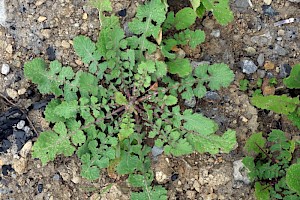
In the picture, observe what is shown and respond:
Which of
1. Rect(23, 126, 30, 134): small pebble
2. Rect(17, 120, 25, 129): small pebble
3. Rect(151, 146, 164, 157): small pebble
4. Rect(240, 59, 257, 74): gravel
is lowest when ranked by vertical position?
Rect(151, 146, 164, 157): small pebble

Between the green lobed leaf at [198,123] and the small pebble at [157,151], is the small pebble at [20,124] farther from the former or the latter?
the green lobed leaf at [198,123]

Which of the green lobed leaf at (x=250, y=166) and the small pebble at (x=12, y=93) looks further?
the small pebble at (x=12, y=93)

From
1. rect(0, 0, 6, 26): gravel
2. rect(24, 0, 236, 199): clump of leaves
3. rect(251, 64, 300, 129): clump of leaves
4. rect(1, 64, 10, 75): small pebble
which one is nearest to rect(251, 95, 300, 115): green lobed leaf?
rect(251, 64, 300, 129): clump of leaves

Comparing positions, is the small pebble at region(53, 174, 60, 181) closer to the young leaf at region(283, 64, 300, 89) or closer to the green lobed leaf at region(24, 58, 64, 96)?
the green lobed leaf at region(24, 58, 64, 96)

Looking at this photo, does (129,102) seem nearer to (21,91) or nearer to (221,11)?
(21,91)

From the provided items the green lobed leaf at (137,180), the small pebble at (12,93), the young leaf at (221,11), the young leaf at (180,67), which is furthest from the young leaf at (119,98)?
the young leaf at (221,11)

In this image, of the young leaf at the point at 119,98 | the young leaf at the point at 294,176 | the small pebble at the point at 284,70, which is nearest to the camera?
the young leaf at the point at 294,176

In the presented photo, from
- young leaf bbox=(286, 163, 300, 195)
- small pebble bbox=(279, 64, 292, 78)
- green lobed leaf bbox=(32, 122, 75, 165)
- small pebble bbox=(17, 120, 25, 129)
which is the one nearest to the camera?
young leaf bbox=(286, 163, 300, 195)
